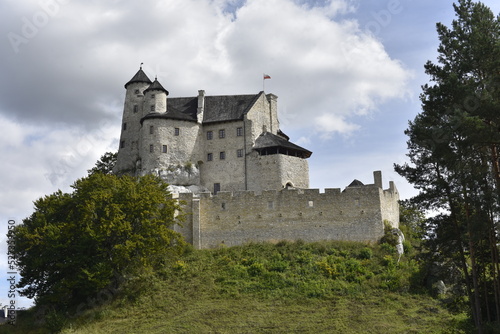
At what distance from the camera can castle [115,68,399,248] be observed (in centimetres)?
4547

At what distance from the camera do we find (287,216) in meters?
45.8

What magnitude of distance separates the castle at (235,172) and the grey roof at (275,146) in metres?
0.10

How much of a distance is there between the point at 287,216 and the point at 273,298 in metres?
9.28

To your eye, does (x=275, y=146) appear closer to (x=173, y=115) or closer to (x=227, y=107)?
(x=227, y=107)

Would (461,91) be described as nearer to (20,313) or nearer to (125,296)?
(125,296)

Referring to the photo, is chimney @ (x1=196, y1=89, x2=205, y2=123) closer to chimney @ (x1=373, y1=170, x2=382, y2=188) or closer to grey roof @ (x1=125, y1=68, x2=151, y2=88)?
grey roof @ (x1=125, y1=68, x2=151, y2=88)

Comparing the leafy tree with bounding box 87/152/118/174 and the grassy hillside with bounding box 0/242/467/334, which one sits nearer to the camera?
the grassy hillside with bounding box 0/242/467/334

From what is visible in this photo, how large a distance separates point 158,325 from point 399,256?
18.7 m

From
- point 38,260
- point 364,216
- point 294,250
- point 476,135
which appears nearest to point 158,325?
point 38,260

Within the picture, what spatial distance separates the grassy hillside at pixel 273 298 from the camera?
1345 inches

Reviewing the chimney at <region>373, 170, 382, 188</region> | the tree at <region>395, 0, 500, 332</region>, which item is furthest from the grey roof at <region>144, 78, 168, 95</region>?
the tree at <region>395, 0, 500, 332</region>

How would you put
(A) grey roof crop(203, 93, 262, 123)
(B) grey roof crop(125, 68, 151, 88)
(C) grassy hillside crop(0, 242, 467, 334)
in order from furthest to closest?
(B) grey roof crop(125, 68, 151, 88) < (A) grey roof crop(203, 93, 262, 123) < (C) grassy hillside crop(0, 242, 467, 334)

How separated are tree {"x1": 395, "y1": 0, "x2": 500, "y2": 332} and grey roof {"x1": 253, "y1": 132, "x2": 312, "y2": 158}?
26.3 metres

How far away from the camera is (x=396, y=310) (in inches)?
1405
